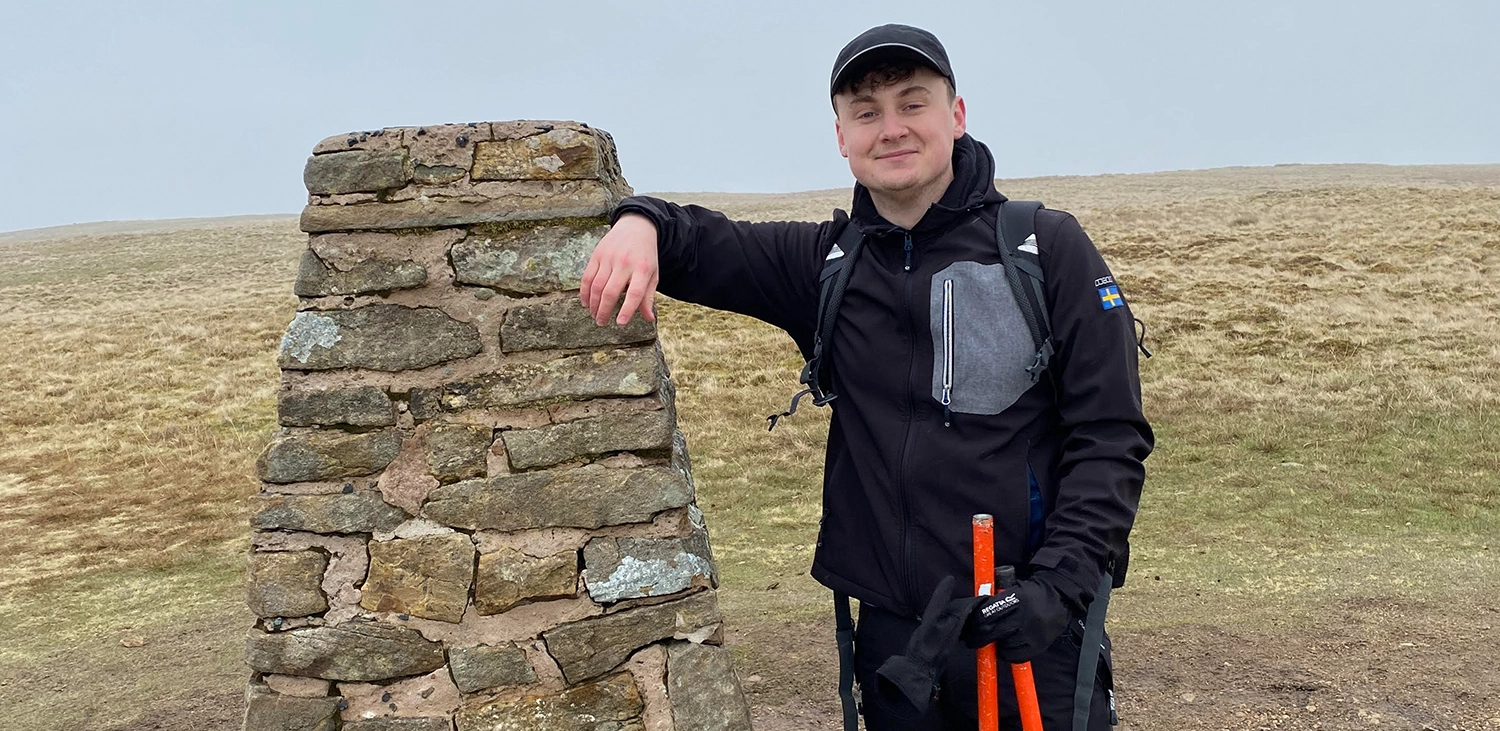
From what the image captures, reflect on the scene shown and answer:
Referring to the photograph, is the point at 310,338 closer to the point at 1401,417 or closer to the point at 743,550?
the point at 743,550

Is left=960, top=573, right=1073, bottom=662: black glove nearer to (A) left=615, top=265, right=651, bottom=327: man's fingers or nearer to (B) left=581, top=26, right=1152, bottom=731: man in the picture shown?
(B) left=581, top=26, right=1152, bottom=731: man

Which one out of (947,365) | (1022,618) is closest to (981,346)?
(947,365)

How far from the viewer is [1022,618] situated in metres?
2.52

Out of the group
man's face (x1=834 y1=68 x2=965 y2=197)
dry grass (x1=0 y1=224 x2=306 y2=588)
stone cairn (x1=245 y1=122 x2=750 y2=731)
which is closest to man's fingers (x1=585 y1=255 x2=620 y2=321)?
man's face (x1=834 y1=68 x2=965 y2=197)

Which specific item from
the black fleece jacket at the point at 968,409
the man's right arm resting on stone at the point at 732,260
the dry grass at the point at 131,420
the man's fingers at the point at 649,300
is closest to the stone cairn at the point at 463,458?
the man's fingers at the point at 649,300

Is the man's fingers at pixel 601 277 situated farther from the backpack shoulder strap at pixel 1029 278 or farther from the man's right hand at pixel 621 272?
the backpack shoulder strap at pixel 1029 278

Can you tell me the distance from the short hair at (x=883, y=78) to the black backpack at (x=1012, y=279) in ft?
1.28

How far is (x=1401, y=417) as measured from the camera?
1216cm

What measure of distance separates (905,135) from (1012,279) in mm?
483

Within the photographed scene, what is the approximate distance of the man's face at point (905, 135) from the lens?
2.75 metres

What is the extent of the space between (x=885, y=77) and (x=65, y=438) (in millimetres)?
15279

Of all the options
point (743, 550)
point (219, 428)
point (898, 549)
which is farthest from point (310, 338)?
point (219, 428)

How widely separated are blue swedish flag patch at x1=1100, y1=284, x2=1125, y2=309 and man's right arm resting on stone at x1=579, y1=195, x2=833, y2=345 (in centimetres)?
87

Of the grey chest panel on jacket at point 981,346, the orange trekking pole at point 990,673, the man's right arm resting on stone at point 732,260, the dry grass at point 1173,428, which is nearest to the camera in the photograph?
the orange trekking pole at point 990,673
